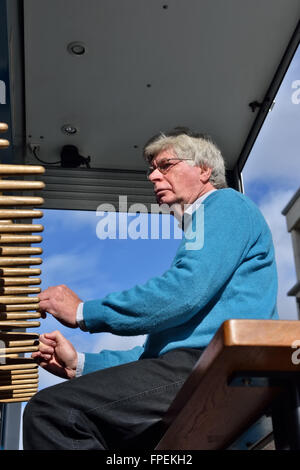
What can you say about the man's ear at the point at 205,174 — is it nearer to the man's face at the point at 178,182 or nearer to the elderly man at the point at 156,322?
the man's face at the point at 178,182

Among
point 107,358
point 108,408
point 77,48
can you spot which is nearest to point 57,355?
point 107,358

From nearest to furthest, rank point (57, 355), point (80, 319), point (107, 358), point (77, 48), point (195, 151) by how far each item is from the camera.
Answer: point (80, 319) → point (57, 355) → point (107, 358) → point (195, 151) → point (77, 48)

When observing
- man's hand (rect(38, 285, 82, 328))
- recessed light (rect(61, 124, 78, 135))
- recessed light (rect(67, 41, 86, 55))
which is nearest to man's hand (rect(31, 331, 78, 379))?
man's hand (rect(38, 285, 82, 328))

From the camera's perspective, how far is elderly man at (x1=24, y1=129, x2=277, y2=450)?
47.4 inches

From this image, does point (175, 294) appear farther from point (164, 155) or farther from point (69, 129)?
point (69, 129)

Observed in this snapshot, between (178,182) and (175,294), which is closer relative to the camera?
(175,294)

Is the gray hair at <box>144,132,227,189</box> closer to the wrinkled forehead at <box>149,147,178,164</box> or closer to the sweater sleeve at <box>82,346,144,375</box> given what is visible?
the wrinkled forehead at <box>149,147,178,164</box>

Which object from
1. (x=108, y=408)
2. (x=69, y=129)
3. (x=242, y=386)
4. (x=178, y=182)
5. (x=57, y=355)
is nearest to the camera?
(x=242, y=386)

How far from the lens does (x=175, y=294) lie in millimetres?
1257

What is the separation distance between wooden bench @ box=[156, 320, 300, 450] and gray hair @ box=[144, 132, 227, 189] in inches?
34.9

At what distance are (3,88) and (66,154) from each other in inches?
59.0

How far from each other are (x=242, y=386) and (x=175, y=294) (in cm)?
33

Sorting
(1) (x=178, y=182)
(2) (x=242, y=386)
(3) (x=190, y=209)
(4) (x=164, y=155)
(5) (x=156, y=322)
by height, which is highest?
(4) (x=164, y=155)
